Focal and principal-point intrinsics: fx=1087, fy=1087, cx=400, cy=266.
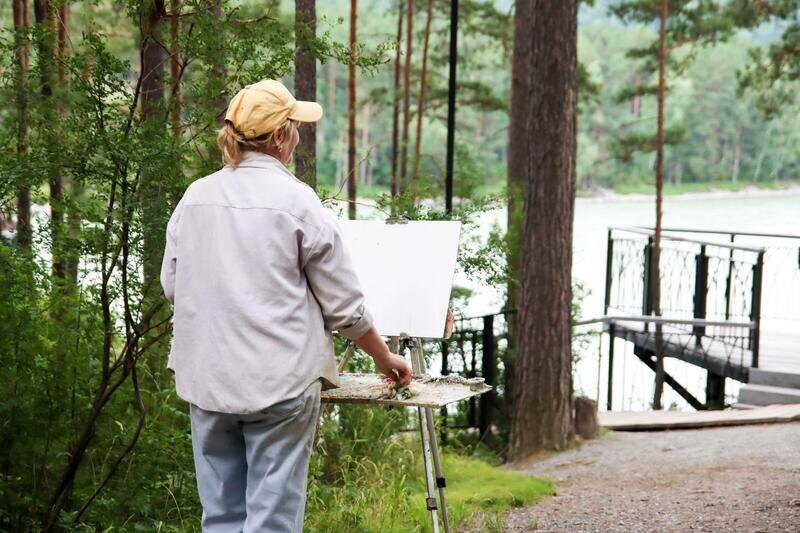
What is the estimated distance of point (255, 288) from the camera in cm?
267

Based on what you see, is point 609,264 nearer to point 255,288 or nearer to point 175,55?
point 175,55

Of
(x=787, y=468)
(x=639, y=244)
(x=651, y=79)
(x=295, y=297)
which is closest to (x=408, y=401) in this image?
(x=295, y=297)

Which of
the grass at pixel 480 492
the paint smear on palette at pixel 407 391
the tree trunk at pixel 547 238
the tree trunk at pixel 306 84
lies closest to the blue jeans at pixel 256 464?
the paint smear on palette at pixel 407 391

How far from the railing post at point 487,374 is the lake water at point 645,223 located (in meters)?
0.94

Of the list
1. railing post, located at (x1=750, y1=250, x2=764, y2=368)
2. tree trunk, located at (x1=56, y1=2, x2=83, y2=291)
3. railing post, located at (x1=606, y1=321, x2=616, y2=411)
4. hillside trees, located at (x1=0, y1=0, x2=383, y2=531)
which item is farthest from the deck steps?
tree trunk, located at (x1=56, y1=2, x2=83, y2=291)

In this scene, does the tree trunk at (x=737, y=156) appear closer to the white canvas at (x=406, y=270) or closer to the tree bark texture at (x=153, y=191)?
the white canvas at (x=406, y=270)

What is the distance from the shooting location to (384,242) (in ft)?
13.3

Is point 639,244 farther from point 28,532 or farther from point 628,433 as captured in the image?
point 28,532

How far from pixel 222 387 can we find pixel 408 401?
0.81 metres

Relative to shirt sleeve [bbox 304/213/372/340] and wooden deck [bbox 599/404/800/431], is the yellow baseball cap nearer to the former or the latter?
shirt sleeve [bbox 304/213/372/340]

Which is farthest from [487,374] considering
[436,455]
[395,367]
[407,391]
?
[395,367]

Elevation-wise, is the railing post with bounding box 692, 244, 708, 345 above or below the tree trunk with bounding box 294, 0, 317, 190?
below

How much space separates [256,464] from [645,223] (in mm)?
26722

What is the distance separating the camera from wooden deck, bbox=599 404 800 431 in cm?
815
